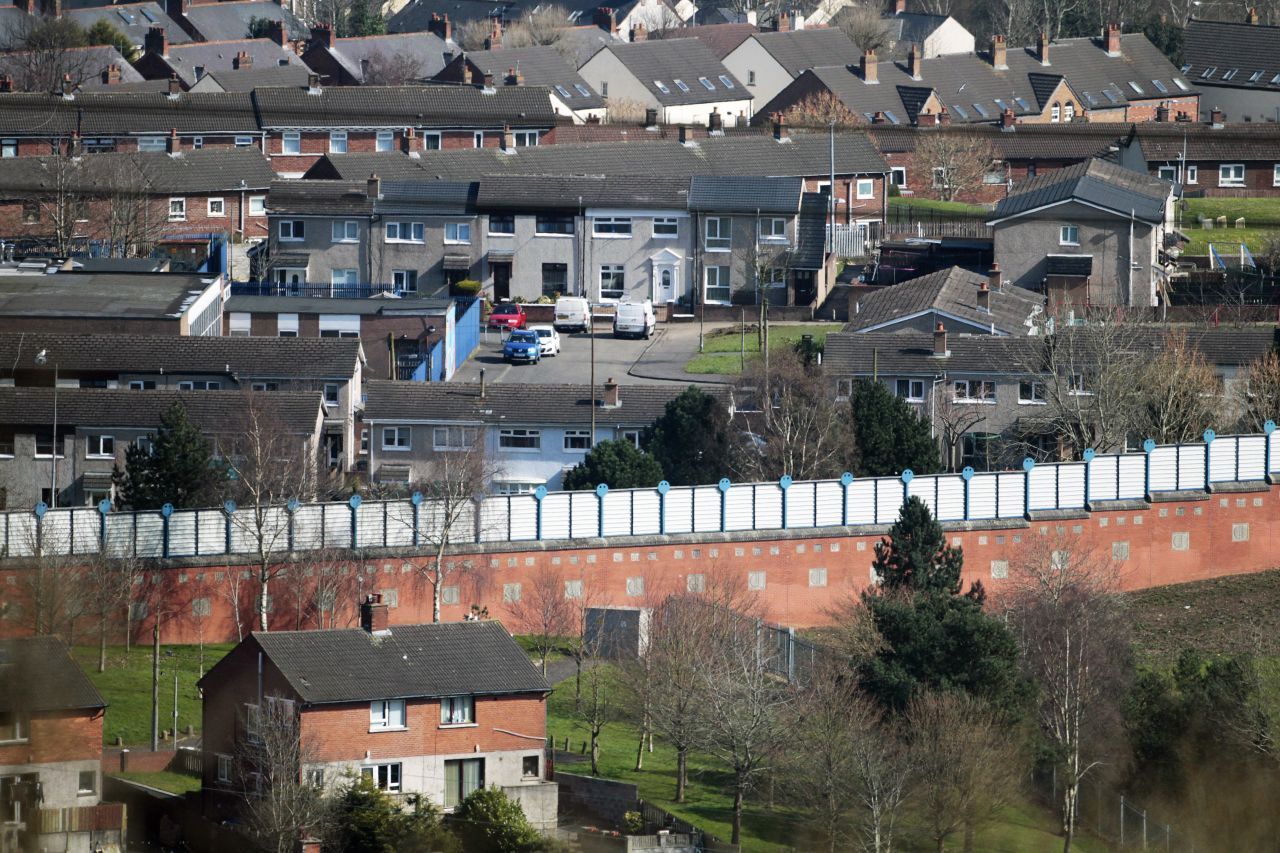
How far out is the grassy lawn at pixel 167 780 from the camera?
27062 mm

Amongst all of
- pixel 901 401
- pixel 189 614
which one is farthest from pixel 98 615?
pixel 901 401

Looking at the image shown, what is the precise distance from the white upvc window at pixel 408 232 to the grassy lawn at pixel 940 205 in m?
14.9

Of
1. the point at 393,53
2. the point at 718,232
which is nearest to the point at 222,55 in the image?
the point at 393,53

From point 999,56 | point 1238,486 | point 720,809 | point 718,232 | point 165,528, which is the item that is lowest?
point 720,809

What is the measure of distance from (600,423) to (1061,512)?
8.37 meters

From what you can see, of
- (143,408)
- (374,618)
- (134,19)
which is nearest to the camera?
(374,618)

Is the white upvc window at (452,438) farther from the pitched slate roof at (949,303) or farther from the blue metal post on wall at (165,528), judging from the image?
the pitched slate roof at (949,303)

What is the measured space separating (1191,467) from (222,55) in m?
49.3

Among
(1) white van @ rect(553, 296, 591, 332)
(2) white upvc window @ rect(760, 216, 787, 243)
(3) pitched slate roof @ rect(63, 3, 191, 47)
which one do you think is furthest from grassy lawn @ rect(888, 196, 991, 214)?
(3) pitched slate roof @ rect(63, 3, 191, 47)

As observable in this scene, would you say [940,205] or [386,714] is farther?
[940,205]

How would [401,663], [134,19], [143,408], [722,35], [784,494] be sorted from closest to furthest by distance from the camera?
[401,663] < [784,494] < [143,408] < [134,19] < [722,35]

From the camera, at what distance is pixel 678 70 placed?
81.8m

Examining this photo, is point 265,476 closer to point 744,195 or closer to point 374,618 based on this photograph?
point 374,618

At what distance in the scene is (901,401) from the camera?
41500 millimetres
